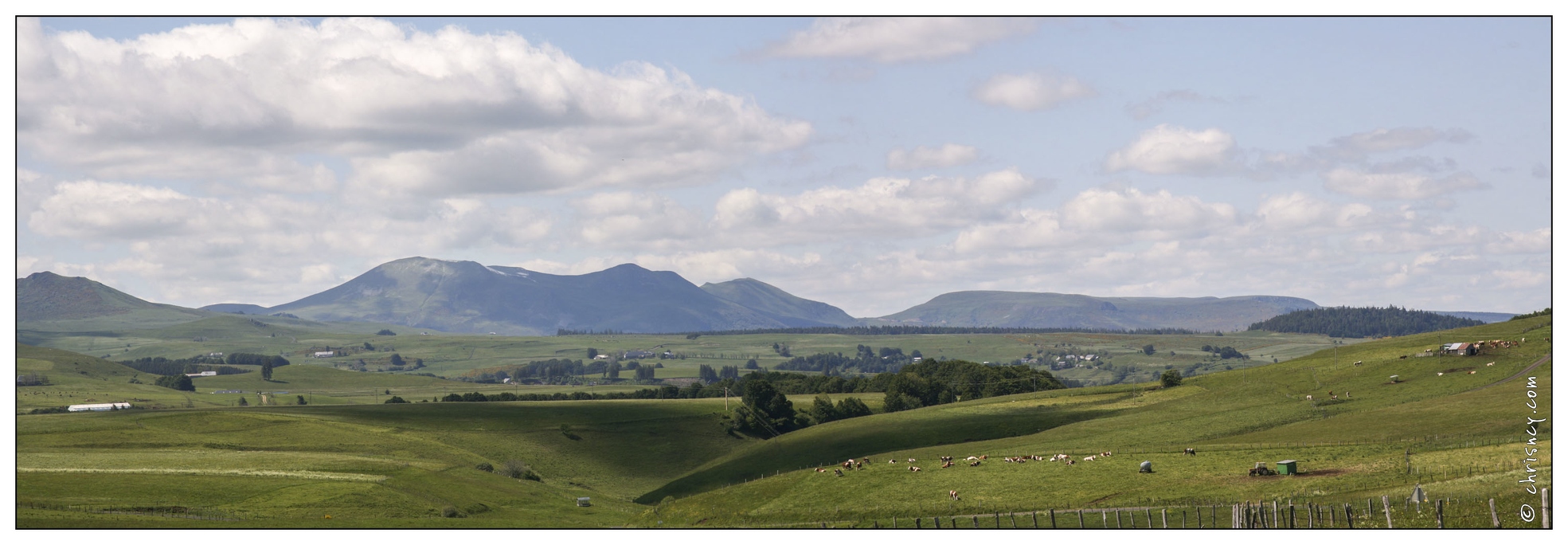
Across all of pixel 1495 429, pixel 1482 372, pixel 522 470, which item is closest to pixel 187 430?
pixel 522 470

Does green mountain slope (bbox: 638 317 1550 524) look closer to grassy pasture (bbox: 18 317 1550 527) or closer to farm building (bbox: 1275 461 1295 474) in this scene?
grassy pasture (bbox: 18 317 1550 527)

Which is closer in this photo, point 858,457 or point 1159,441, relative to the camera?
point 1159,441

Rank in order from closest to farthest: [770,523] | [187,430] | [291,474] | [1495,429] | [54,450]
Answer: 1. [770,523]
2. [1495,429]
3. [291,474]
4. [54,450]
5. [187,430]

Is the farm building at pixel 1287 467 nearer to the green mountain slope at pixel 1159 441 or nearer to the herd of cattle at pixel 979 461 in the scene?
the green mountain slope at pixel 1159 441

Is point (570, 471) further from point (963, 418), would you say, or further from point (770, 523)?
point (770, 523)

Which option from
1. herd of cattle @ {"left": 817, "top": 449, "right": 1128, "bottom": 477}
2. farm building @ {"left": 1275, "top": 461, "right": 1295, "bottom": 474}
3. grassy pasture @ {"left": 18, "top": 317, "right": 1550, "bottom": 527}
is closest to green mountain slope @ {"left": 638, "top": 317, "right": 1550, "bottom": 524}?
grassy pasture @ {"left": 18, "top": 317, "right": 1550, "bottom": 527}

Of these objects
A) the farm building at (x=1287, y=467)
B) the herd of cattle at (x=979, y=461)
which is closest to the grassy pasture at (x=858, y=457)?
the farm building at (x=1287, y=467)

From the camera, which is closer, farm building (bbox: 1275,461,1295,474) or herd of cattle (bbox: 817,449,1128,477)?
farm building (bbox: 1275,461,1295,474)

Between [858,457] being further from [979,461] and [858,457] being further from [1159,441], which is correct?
[1159,441]

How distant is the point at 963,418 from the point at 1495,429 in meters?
84.7

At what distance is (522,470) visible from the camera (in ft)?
521

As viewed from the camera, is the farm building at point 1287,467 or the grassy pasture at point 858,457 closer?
the grassy pasture at point 858,457

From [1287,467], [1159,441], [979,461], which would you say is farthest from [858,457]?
[1287,467]

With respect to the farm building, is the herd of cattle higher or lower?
lower
